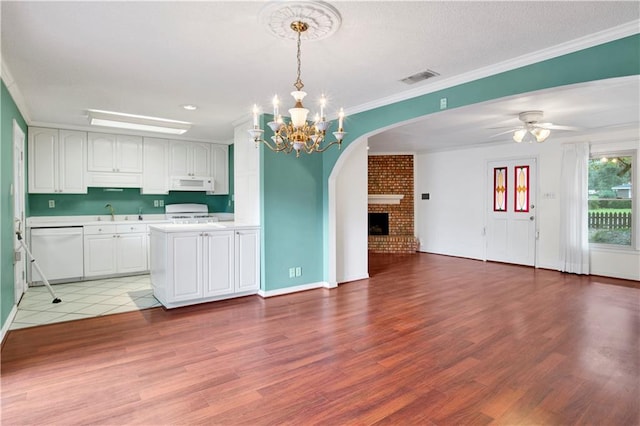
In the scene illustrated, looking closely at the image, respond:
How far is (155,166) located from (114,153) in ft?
2.18

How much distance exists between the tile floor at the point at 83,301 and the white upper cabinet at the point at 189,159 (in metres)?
A: 2.14

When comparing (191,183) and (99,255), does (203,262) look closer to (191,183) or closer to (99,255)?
(99,255)

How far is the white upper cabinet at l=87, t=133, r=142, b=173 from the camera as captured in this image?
231 inches

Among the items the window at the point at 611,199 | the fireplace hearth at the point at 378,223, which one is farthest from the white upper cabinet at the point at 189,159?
the window at the point at 611,199

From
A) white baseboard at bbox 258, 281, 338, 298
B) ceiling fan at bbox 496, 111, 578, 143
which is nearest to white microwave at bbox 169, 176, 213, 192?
white baseboard at bbox 258, 281, 338, 298

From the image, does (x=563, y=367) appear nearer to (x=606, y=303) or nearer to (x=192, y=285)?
(x=606, y=303)

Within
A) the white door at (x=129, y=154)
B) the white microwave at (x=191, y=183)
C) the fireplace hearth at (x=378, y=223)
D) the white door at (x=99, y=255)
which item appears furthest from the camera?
the fireplace hearth at (x=378, y=223)

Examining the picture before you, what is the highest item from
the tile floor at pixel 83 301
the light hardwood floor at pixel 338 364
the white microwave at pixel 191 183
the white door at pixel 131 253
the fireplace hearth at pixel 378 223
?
the white microwave at pixel 191 183

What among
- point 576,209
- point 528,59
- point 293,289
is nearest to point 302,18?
point 528,59

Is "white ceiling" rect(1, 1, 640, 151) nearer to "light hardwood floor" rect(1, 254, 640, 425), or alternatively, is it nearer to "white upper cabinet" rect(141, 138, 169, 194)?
"white upper cabinet" rect(141, 138, 169, 194)

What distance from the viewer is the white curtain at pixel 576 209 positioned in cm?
623

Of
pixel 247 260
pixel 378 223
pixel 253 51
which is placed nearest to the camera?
pixel 253 51

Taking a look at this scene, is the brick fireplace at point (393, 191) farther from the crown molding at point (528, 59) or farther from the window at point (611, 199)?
the crown molding at point (528, 59)

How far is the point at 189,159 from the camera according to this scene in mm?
6738
